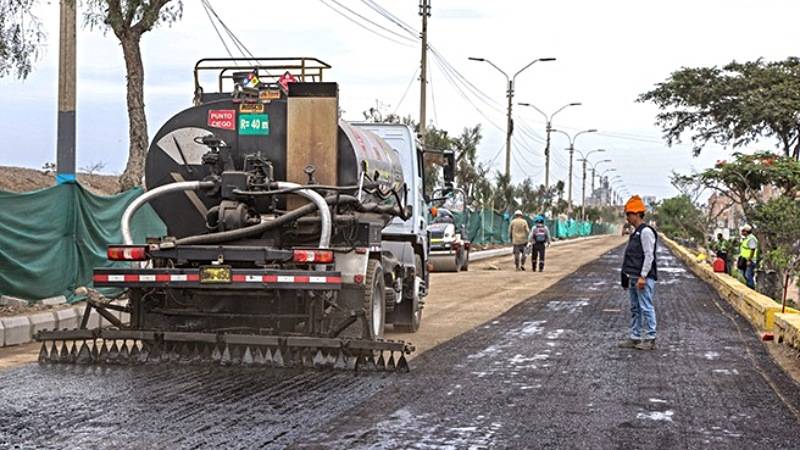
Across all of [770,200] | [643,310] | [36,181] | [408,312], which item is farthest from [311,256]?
[36,181]

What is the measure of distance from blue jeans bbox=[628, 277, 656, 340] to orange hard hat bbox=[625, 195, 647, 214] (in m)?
0.87

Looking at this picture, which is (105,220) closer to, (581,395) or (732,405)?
(581,395)

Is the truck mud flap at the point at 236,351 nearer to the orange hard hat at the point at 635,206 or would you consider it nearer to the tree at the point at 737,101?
the orange hard hat at the point at 635,206

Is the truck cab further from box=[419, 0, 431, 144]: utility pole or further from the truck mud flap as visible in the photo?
box=[419, 0, 431, 144]: utility pole

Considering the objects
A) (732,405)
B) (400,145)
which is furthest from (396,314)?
(732,405)

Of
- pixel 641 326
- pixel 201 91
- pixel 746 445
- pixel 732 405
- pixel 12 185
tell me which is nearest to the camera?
pixel 746 445

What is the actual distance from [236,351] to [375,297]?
1.95 metres

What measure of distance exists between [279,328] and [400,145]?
5.38m

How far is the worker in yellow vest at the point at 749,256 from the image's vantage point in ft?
88.9

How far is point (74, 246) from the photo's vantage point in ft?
51.1

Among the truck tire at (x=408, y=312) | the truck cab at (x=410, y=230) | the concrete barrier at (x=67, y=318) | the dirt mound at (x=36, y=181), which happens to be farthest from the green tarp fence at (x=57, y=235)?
the dirt mound at (x=36, y=181)

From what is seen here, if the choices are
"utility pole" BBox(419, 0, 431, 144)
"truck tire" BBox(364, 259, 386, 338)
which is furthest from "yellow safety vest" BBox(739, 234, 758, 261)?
"truck tire" BBox(364, 259, 386, 338)

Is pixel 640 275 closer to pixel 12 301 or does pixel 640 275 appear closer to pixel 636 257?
pixel 636 257

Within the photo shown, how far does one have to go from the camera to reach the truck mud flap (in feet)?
35.6
